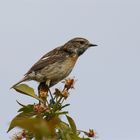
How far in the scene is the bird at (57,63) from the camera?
886 cm

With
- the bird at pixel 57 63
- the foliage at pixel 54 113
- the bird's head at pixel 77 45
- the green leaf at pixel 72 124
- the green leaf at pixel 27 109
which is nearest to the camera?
the foliage at pixel 54 113

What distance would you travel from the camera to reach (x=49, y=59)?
31.0 feet

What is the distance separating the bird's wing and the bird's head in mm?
332

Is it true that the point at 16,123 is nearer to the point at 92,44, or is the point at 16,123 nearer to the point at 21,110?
the point at 21,110

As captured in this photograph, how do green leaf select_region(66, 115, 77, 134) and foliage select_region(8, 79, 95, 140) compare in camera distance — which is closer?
foliage select_region(8, 79, 95, 140)

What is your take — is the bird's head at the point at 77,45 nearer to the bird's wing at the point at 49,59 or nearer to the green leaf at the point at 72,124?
the bird's wing at the point at 49,59

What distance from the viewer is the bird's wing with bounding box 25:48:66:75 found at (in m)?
9.08

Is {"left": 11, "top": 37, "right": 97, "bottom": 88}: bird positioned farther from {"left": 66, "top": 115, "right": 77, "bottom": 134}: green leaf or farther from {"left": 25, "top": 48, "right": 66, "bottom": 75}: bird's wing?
{"left": 66, "top": 115, "right": 77, "bottom": 134}: green leaf

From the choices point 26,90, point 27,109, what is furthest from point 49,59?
point 27,109

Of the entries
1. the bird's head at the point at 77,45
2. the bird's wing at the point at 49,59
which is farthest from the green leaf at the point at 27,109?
the bird's head at the point at 77,45

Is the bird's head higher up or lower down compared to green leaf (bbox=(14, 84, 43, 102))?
higher up

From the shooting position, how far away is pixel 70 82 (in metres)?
3.92

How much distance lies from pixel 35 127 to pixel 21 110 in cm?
241

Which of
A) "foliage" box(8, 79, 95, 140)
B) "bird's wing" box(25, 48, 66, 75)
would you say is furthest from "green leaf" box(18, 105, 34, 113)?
"bird's wing" box(25, 48, 66, 75)
